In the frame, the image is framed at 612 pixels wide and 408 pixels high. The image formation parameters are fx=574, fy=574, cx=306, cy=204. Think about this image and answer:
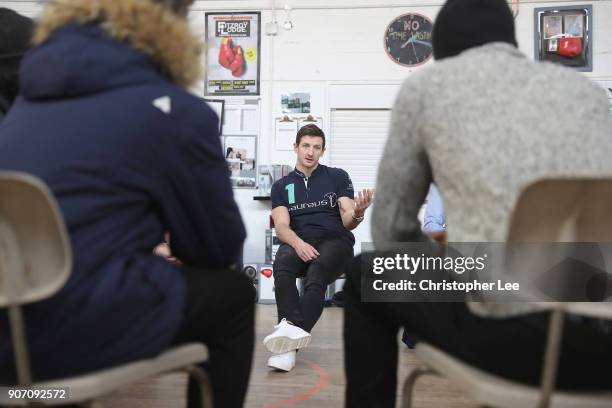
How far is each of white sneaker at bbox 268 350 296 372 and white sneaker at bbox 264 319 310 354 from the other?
Answer: 28mm

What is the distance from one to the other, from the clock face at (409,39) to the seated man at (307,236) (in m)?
2.97

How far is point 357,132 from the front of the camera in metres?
6.15

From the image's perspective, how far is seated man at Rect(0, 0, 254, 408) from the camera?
973mm

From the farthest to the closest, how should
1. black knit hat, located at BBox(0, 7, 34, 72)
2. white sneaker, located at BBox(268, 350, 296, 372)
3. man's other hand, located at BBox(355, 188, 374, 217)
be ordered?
white sneaker, located at BBox(268, 350, 296, 372) < man's other hand, located at BBox(355, 188, 374, 217) < black knit hat, located at BBox(0, 7, 34, 72)

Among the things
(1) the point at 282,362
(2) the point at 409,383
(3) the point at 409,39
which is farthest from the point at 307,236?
(3) the point at 409,39

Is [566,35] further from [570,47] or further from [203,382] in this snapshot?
[203,382]

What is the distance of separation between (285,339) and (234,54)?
4.34 meters

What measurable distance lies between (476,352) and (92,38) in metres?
0.90

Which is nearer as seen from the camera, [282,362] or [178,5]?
[178,5]

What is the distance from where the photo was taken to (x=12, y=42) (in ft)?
5.49

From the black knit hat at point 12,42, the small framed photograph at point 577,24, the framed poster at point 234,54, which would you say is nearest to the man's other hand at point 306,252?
the black knit hat at point 12,42

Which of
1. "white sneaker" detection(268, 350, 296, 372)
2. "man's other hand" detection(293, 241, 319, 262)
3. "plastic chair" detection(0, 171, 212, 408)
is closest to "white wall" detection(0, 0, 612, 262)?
"man's other hand" detection(293, 241, 319, 262)

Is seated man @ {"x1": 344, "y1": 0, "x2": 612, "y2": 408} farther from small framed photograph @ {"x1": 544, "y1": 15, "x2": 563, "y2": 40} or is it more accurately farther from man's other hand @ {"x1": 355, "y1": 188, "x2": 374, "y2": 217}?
small framed photograph @ {"x1": 544, "y1": 15, "x2": 563, "y2": 40}

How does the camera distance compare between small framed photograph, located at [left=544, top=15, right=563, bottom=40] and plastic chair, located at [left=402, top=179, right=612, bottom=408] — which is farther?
small framed photograph, located at [left=544, top=15, right=563, bottom=40]
